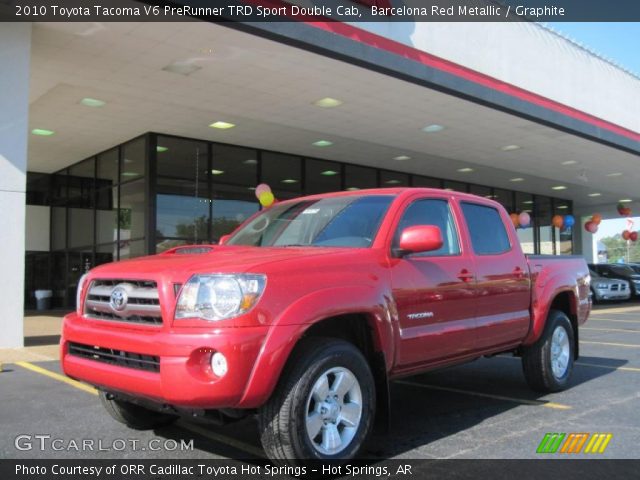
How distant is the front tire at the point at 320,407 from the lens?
3.44m

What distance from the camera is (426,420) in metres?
5.08

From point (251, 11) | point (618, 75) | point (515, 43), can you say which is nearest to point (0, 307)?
point (251, 11)

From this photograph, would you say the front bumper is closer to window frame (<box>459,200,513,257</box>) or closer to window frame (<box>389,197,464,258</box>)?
window frame (<box>389,197,464,258</box>)

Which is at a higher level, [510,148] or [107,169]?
[510,148]

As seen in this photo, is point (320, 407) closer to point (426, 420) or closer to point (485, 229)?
point (426, 420)

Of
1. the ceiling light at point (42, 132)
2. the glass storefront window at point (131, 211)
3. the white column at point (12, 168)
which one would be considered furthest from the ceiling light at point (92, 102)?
the white column at point (12, 168)

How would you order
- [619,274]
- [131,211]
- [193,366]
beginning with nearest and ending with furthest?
[193,366] → [131,211] → [619,274]

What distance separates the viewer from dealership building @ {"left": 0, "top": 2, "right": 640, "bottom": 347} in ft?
30.9

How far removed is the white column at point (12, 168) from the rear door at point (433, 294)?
262 inches

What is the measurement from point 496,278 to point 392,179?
16.4m

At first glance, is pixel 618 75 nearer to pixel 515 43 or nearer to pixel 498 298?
pixel 515 43

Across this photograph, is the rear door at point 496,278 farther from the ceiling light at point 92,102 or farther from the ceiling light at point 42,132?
the ceiling light at point 42,132

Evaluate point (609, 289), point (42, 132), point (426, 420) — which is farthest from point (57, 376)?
point (609, 289)

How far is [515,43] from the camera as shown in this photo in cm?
1405
